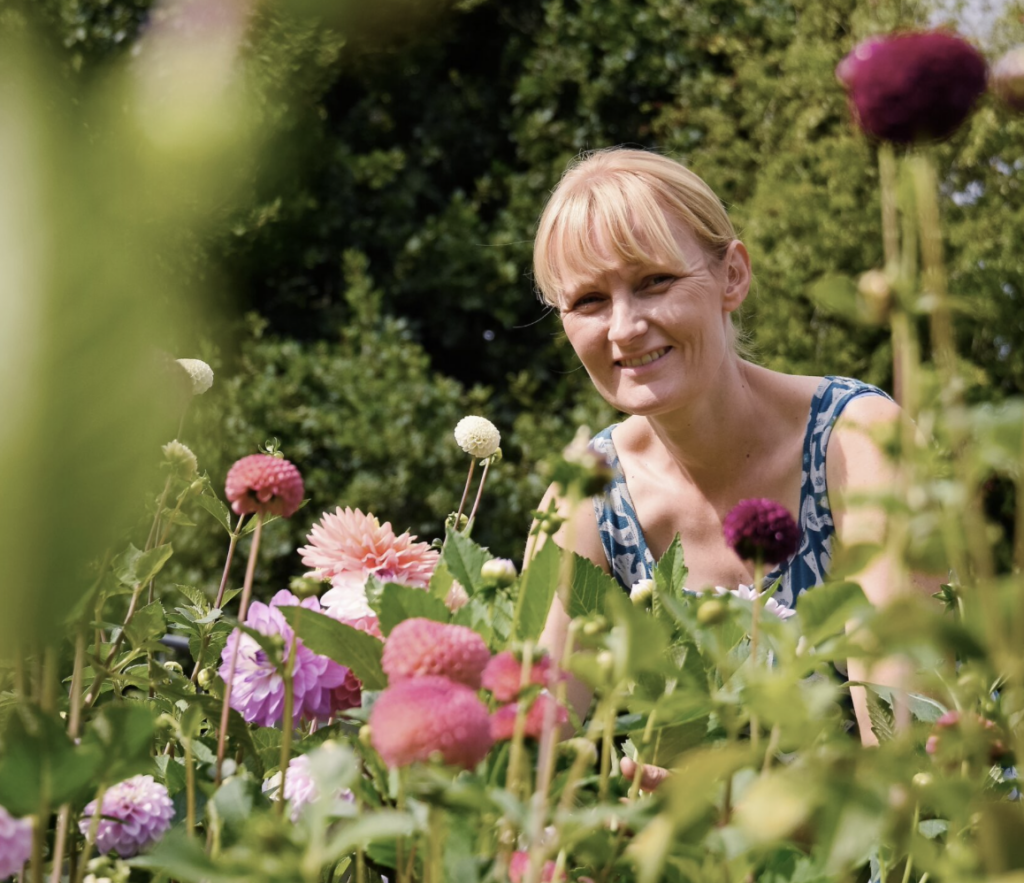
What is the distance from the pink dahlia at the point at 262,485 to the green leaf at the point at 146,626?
309 mm

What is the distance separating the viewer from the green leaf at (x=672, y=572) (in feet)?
2.56

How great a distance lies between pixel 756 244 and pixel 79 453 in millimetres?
4969

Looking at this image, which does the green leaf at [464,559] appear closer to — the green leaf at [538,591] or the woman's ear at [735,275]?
the green leaf at [538,591]

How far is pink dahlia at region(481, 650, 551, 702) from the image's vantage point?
471 mm

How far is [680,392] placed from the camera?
1.71 metres

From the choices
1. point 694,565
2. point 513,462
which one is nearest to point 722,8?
point 513,462

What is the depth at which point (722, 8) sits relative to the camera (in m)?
5.85

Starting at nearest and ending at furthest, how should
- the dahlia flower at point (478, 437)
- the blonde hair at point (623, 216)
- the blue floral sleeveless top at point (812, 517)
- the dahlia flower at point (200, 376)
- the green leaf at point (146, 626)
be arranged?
the green leaf at point (146, 626) < the dahlia flower at point (200, 376) < the dahlia flower at point (478, 437) < the blonde hair at point (623, 216) < the blue floral sleeveless top at point (812, 517)

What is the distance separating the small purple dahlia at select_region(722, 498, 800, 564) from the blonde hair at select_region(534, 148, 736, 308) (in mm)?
1172

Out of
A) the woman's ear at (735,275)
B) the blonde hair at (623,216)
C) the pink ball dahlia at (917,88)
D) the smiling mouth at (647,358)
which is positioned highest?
the blonde hair at (623,216)

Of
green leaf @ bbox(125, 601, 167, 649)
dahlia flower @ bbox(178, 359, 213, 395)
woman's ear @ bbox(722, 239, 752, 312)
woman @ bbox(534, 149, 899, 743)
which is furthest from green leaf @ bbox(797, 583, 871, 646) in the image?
woman's ear @ bbox(722, 239, 752, 312)

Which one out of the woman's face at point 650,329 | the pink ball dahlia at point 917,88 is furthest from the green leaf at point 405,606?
the woman's face at point 650,329

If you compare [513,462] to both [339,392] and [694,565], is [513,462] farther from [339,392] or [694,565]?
[694,565]

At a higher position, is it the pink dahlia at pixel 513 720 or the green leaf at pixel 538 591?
the green leaf at pixel 538 591
